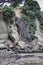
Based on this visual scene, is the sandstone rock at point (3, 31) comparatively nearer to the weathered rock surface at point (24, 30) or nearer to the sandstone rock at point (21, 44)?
the weathered rock surface at point (24, 30)

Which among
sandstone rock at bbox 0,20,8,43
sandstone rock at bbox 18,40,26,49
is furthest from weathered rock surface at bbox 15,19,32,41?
sandstone rock at bbox 0,20,8,43

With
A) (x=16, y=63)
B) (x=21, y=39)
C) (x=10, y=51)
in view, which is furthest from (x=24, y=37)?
(x=16, y=63)

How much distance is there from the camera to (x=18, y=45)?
4631 cm

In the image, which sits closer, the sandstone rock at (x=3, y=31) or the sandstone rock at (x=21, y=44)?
the sandstone rock at (x=21, y=44)

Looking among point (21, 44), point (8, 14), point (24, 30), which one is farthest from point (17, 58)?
point (8, 14)

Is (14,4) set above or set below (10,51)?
above

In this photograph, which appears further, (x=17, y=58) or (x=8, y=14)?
(x=8, y=14)

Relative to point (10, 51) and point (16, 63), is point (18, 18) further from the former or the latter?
point (16, 63)

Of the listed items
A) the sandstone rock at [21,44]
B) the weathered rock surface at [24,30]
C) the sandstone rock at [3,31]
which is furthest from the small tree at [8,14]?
the sandstone rock at [21,44]

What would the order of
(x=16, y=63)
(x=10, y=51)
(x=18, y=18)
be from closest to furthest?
(x=16, y=63)
(x=10, y=51)
(x=18, y=18)

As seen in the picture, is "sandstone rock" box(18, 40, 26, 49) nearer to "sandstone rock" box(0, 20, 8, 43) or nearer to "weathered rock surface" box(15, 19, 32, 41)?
"weathered rock surface" box(15, 19, 32, 41)

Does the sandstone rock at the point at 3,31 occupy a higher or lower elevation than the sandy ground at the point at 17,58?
higher

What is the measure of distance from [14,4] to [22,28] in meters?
4.68

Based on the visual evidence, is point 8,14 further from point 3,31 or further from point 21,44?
point 21,44
